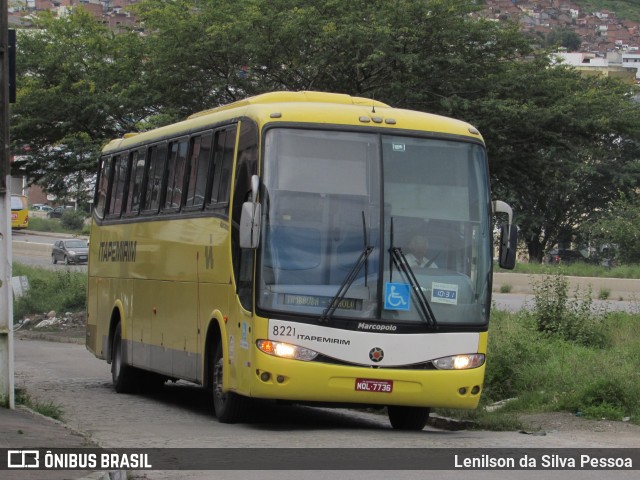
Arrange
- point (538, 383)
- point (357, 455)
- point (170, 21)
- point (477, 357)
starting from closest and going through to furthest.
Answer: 1. point (357, 455)
2. point (477, 357)
3. point (538, 383)
4. point (170, 21)

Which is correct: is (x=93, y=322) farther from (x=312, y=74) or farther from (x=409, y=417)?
(x=312, y=74)

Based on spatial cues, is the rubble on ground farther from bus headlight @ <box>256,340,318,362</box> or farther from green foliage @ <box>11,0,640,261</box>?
bus headlight @ <box>256,340,318,362</box>

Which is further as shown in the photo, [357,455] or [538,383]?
[538,383]

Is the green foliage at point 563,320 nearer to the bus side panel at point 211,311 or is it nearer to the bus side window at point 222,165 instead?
the bus side panel at point 211,311

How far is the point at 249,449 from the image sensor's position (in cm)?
1090

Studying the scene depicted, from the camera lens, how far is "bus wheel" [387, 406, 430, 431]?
44.9ft

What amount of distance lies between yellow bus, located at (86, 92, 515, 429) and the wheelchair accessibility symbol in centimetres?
1

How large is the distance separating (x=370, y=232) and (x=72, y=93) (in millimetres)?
21751

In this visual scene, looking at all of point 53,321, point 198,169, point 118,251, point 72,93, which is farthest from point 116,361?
point 53,321

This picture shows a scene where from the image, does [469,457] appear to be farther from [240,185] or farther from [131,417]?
[131,417]

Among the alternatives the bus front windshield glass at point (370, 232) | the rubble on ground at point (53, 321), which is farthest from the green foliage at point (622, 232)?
the bus front windshield glass at point (370, 232)

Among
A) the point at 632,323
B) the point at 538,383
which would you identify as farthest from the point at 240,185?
the point at 632,323

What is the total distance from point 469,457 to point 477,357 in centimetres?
229

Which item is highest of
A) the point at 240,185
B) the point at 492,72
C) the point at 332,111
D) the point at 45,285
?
the point at 492,72
